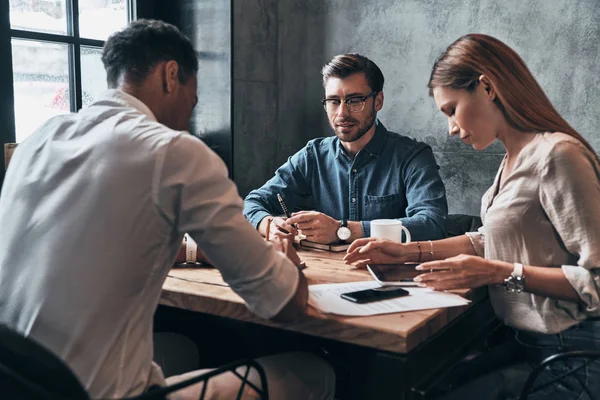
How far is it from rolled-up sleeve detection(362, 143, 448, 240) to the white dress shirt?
1.06m

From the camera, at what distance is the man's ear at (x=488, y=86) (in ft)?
5.02

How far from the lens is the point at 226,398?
1234 mm

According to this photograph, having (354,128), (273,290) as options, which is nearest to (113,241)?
(273,290)

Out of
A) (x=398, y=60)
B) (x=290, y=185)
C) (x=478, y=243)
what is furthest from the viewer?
(x=398, y=60)

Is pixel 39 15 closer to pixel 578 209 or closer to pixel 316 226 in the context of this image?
pixel 316 226

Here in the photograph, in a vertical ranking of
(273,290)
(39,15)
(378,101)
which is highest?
(39,15)

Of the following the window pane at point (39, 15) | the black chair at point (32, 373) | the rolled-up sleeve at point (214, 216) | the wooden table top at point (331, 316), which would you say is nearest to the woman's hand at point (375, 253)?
the wooden table top at point (331, 316)

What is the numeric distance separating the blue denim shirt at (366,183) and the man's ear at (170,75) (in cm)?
100

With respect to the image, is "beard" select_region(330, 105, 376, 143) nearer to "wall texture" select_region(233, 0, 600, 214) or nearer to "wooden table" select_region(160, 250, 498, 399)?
"wall texture" select_region(233, 0, 600, 214)

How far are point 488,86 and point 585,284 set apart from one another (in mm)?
556

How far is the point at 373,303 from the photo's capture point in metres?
1.30

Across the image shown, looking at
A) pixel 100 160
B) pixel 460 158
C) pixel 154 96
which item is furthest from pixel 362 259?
pixel 460 158

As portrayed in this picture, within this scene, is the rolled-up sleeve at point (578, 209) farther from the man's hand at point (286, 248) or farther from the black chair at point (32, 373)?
the black chair at point (32, 373)

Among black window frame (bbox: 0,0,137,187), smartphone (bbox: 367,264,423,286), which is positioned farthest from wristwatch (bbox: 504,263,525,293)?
black window frame (bbox: 0,0,137,187)
